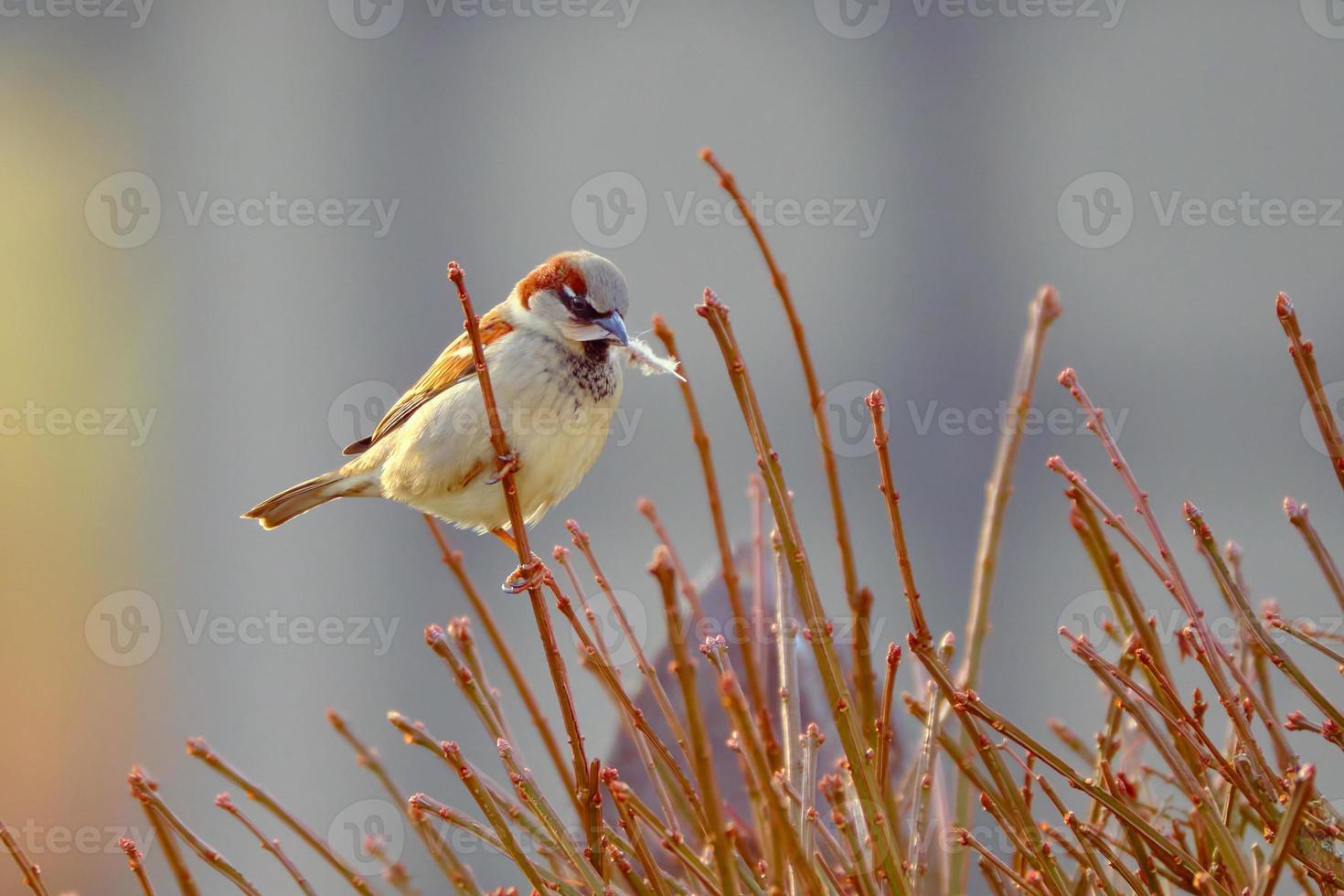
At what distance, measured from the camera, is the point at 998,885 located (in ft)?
2.59

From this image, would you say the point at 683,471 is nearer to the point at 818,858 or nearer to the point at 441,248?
the point at 441,248

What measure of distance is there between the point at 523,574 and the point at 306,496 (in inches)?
26.9

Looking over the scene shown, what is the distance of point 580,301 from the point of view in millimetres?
1486

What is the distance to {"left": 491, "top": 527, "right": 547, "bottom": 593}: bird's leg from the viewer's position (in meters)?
0.95

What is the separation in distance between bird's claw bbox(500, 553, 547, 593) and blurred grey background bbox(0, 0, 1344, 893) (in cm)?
211

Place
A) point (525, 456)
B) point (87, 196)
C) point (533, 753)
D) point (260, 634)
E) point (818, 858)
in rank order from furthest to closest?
point (87, 196)
point (260, 634)
point (533, 753)
point (525, 456)
point (818, 858)

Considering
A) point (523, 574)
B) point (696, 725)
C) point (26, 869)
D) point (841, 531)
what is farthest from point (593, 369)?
point (696, 725)

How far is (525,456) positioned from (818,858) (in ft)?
2.54

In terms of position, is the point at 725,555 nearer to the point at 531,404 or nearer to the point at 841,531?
the point at 841,531

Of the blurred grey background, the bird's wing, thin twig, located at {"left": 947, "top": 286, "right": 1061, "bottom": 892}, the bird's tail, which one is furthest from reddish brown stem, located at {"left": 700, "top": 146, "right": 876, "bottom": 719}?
the blurred grey background

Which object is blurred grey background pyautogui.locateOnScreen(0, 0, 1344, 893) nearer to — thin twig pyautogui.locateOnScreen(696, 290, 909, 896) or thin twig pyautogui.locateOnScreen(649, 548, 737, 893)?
thin twig pyautogui.locateOnScreen(696, 290, 909, 896)

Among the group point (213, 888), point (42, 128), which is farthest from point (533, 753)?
point (42, 128)

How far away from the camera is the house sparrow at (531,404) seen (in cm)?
148

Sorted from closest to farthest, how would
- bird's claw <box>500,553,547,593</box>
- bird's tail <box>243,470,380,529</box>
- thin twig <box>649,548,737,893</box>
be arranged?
thin twig <box>649,548,737,893</box>
bird's claw <box>500,553,547,593</box>
bird's tail <box>243,470,380,529</box>
